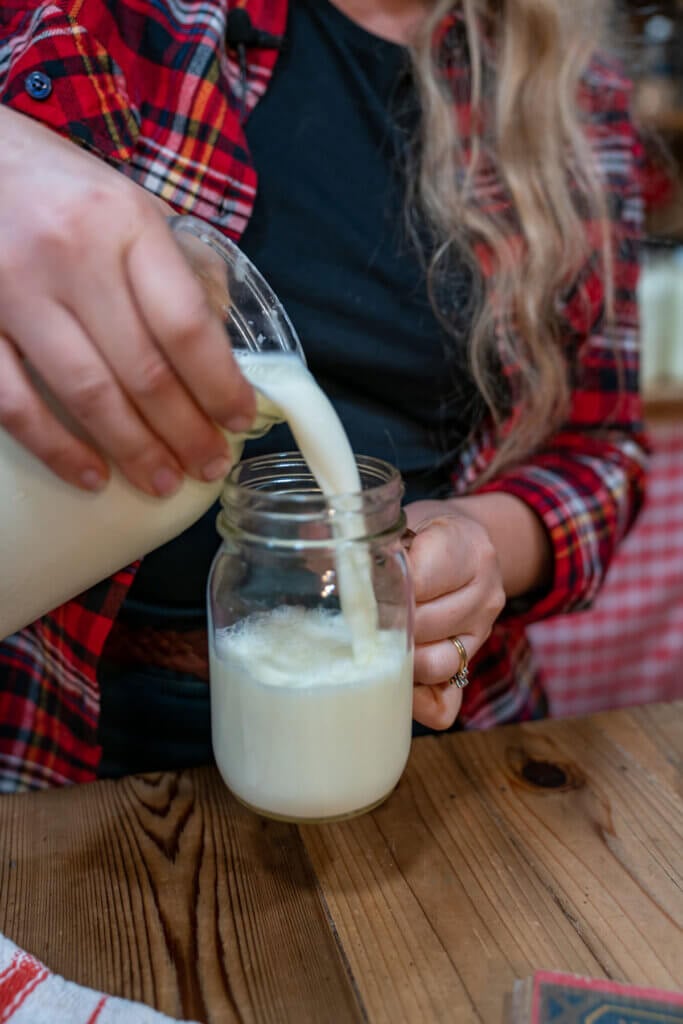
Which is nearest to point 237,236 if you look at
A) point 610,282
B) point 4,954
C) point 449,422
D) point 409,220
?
point 409,220

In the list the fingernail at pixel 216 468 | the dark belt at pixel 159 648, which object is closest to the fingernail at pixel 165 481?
the fingernail at pixel 216 468

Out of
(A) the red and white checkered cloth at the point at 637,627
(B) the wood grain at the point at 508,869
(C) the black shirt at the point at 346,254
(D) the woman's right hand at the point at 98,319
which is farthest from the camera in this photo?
(A) the red and white checkered cloth at the point at 637,627

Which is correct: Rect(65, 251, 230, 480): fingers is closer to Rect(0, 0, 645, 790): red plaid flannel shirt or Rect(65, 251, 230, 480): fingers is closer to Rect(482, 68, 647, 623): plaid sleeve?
Rect(0, 0, 645, 790): red plaid flannel shirt

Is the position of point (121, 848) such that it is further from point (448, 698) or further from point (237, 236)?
point (237, 236)

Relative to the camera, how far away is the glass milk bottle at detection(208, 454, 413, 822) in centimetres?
56

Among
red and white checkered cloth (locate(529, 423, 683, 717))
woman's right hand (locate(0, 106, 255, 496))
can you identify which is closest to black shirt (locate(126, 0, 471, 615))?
woman's right hand (locate(0, 106, 255, 496))

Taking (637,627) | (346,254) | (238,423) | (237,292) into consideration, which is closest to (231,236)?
(346,254)

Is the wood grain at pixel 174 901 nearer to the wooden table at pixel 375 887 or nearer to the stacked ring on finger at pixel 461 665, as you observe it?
the wooden table at pixel 375 887

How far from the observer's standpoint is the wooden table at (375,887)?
0.54m

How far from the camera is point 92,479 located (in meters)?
0.49

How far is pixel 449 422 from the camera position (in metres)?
0.95

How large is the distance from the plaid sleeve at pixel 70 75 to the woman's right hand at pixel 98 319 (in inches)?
9.6

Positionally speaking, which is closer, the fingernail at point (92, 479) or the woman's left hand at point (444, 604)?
the fingernail at point (92, 479)

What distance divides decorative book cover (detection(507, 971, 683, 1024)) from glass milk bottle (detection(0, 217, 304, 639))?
328mm
